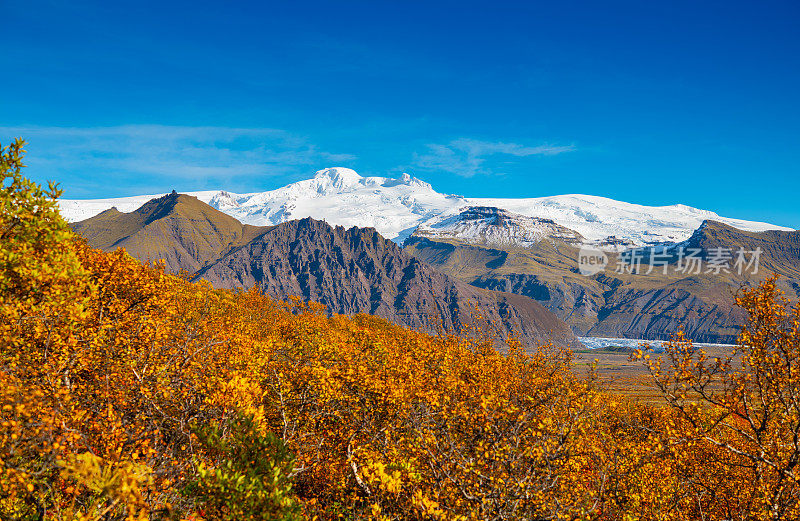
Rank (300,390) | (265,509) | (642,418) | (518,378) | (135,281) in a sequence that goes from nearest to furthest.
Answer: (265,509)
(300,390)
(135,281)
(518,378)
(642,418)

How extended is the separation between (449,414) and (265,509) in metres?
20.7

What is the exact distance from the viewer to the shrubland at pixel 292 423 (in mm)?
17344

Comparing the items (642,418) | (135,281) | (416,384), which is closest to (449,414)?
(416,384)

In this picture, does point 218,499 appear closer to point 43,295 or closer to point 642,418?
point 43,295

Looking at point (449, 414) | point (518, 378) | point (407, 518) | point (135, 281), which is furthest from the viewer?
point (518, 378)

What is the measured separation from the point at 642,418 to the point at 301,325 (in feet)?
178

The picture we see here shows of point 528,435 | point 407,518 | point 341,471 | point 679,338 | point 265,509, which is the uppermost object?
point 679,338

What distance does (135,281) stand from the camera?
4094cm

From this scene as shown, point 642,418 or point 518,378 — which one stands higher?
point 518,378

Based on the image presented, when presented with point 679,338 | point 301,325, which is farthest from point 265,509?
point 301,325

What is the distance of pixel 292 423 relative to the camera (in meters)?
35.3

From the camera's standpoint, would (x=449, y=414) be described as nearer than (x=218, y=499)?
No

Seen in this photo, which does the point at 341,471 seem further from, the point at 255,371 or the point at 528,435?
the point at 528,435

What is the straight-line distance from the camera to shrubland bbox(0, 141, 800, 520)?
683 inches
